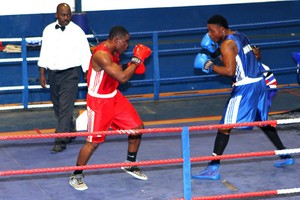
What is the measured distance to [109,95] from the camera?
7566mm

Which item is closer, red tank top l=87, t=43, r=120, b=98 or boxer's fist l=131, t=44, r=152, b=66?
boxer's fist l=131, t=44, r=152, b=66

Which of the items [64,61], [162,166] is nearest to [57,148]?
[64,61]

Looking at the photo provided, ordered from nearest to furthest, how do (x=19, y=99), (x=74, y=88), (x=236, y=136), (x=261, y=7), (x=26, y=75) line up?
(x=74, y=88) < (x=236, y=136) < (x=26, y=75) < (x=19, y=99) < (x=261, y=7)

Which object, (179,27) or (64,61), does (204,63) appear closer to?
(64,61)

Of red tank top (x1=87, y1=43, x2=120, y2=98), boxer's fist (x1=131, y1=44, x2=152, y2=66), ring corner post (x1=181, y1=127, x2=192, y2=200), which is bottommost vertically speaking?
ring corner post (x1=181, y1=127, x2=192, y2=200)

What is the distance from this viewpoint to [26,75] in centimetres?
1081

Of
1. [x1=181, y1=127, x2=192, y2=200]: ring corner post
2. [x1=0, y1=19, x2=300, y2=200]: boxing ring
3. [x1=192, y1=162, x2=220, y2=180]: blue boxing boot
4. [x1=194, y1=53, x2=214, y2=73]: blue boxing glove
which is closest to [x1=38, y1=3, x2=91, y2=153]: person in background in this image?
[x1=0, y1=19, x2=300, y2=200]: boxing ring

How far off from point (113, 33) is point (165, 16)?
4.68 meters

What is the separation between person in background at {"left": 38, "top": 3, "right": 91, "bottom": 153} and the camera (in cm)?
870

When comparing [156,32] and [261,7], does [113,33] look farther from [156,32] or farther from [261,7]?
[261,7]

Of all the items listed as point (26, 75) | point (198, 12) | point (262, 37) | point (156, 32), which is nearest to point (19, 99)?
point (26, 75)

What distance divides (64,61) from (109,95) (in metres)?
1.41

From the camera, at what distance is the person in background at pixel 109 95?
7.30 m

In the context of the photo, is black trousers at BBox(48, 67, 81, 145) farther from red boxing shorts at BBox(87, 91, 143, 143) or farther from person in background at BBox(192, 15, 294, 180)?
person in background at BBox(192, 15, 294, 180)
